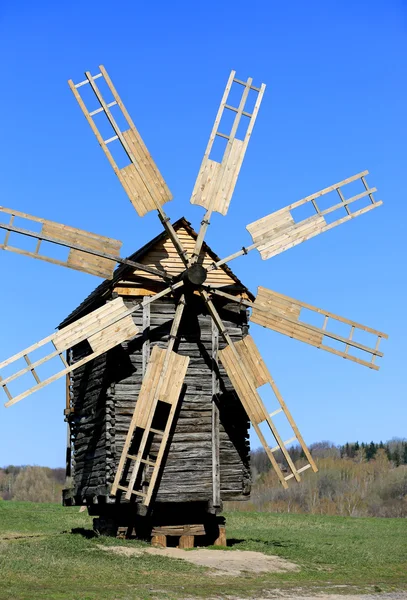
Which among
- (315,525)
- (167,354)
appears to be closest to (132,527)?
(167,354)

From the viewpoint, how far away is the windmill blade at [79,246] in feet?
64.7

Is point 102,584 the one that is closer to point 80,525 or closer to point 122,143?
point 122,143

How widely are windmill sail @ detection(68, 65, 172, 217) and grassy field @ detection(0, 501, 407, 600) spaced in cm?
696

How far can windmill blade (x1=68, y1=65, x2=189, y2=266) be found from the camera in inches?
794

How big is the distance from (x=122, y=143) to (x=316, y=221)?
14.9 feet

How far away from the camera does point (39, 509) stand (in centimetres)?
3478

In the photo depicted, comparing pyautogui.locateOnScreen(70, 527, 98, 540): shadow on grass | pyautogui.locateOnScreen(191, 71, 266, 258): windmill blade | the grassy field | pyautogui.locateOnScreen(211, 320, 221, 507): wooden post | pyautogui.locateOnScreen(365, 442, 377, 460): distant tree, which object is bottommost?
the grassy field

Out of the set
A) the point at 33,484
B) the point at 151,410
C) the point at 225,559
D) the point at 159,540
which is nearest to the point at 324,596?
the point at 225,559

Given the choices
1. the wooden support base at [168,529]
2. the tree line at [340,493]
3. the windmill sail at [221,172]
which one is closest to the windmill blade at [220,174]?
the windmill sail at [221,172]

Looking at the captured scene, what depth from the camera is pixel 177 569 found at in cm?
1781

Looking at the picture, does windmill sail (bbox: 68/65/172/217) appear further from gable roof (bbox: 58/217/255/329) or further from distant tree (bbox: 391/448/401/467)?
distant tree (bbox: 391/448/401/467)

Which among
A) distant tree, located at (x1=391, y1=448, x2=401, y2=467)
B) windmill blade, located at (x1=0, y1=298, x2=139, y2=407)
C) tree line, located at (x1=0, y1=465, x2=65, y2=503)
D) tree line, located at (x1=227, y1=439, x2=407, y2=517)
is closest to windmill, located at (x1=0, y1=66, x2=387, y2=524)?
windmill blade, located at (x1=0, y1=298, x2=139, y2=407)

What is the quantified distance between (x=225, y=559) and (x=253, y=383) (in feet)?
11.7

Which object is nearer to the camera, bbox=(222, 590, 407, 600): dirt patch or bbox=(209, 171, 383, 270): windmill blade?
bbox=(222, 590, 407, 600): dirt patch
